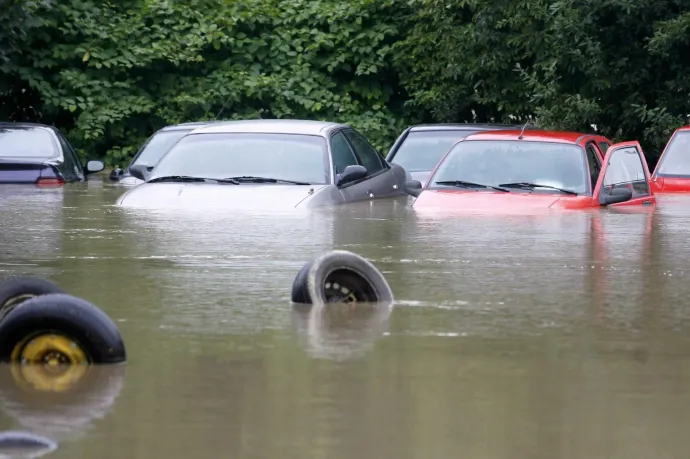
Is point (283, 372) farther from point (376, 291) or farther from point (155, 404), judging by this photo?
point (376, 291)

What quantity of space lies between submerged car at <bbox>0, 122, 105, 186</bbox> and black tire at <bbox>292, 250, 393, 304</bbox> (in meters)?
9.09

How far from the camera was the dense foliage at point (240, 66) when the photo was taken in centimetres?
2336

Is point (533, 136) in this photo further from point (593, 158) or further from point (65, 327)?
point (65, 327)

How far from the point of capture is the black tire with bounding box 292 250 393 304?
7.50m

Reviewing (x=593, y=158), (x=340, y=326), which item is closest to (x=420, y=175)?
(x=593, y=158)

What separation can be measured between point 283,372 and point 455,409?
0.90 metres

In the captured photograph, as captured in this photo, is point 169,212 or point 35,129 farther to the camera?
point 35,129

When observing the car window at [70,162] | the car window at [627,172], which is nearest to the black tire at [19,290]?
the car window at [627,172]

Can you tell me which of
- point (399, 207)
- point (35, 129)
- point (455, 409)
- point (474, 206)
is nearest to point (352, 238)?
point (474, 206)

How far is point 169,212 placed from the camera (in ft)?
39.0

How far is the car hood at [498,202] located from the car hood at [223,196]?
1.02m

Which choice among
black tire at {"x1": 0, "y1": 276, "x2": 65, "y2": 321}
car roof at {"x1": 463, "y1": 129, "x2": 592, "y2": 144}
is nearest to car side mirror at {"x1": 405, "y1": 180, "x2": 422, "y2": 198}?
car roof at {"x1": 463, "y1": 129, "x2": 592, "y2": 144}

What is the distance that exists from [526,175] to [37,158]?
6.50 m

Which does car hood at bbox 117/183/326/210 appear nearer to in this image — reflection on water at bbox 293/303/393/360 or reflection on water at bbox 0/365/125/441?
reflection on water at bbox 293/303/393/360
